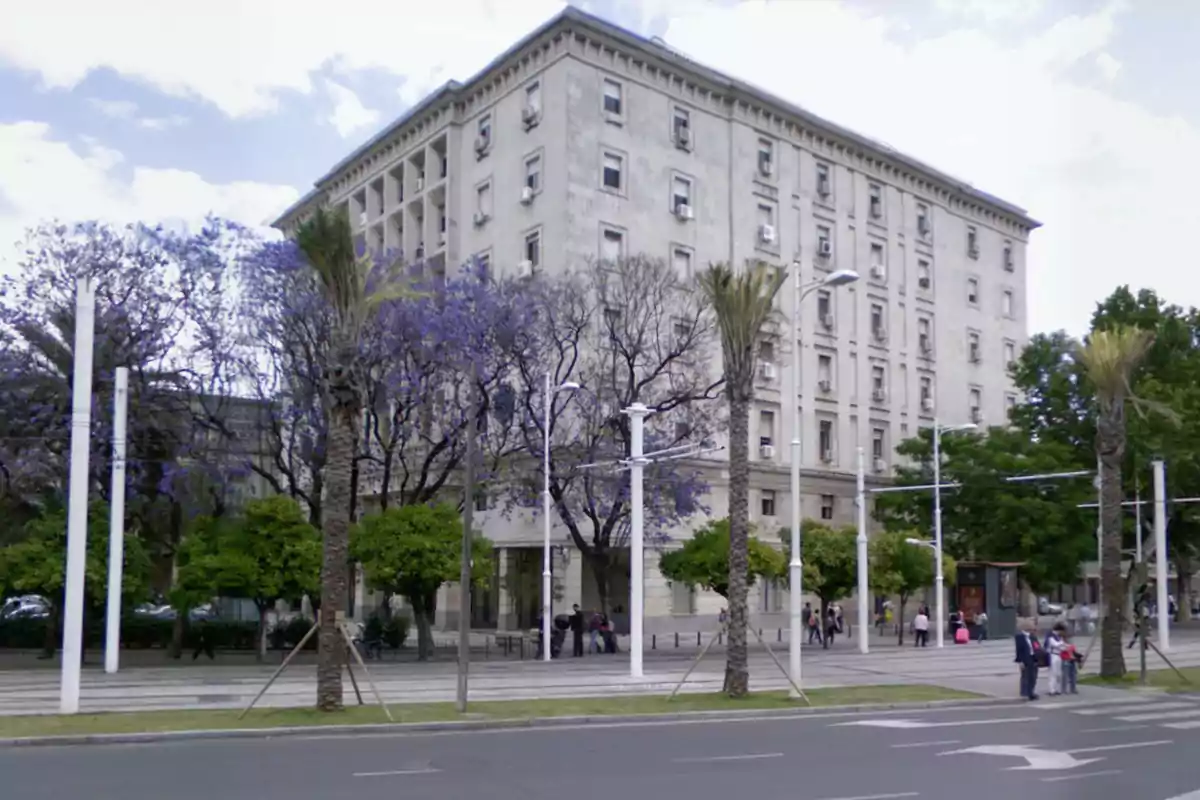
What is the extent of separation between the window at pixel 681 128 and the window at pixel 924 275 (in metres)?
18.0

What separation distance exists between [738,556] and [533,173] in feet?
101

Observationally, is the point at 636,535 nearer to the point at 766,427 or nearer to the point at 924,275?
the point at 766,427

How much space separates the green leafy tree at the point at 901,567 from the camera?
45219 mm

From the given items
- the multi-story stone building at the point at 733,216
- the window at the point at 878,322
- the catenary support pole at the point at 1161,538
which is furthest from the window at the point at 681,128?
the catenary support pole at the point at 1161,538

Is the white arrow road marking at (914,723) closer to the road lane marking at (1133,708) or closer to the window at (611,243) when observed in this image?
the road lane marking at (1133,708)

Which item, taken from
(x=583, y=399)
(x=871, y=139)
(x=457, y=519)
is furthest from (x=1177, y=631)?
(x=457, y=519)

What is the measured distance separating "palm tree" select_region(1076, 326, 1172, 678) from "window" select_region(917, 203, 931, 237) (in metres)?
37.8

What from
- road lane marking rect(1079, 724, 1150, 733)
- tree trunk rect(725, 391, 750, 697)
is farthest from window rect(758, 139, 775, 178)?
road lane marking rect(1079, 724, 1150, 733)

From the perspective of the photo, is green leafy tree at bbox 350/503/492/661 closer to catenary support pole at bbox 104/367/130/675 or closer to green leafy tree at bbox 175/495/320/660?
green leafy tree at bbox 175/495/320/660

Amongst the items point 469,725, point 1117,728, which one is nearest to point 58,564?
point 469,725

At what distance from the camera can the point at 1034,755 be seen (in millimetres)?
15828

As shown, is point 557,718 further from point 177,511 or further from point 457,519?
point 177,511

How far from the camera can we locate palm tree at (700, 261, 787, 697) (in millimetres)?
23688

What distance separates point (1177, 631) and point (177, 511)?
141 ft
